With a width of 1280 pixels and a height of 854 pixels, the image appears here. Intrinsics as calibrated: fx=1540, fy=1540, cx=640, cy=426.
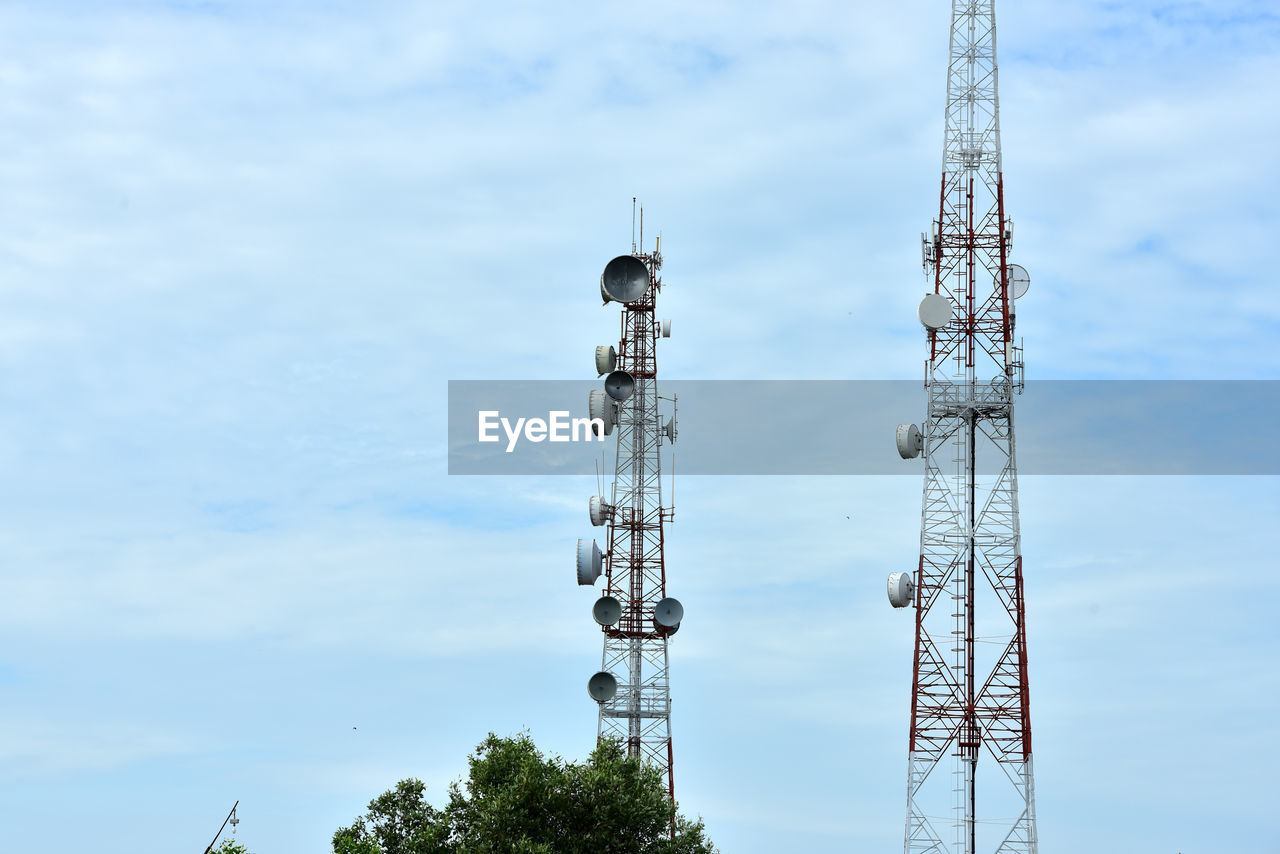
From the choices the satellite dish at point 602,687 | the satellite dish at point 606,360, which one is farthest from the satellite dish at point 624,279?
the satellite dish at point 602,687

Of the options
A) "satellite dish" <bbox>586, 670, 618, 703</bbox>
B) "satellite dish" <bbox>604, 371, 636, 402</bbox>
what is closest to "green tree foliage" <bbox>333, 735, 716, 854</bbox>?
"satellite dish" <bbox>586, 670, 618, 703</bbox>

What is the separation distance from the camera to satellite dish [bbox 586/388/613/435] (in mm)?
68688

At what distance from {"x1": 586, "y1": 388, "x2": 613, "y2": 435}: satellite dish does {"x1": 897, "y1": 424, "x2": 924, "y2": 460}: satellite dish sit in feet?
43.8

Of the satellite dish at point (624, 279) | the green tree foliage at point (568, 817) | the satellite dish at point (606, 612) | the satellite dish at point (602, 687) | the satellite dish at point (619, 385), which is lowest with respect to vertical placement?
the green tree foliage at point (568, 817)

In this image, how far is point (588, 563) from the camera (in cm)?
6819

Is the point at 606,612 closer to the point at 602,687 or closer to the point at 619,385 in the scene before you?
the point at 602,687

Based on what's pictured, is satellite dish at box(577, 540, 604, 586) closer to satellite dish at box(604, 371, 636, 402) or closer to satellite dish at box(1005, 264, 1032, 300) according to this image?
satellite dish at box(604, 371, 636, 402)

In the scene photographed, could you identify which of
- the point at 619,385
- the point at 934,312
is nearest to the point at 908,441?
the point at 934,312

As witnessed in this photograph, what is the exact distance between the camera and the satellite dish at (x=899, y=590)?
203 ft

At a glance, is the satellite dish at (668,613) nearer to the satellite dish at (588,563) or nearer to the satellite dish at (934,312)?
the satellite dish at (588,563)

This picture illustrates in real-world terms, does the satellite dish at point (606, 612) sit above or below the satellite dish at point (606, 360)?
below

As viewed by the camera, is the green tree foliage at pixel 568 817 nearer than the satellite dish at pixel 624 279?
Yes

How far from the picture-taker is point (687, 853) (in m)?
62.5

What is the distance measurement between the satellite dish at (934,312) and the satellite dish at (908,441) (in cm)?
435
